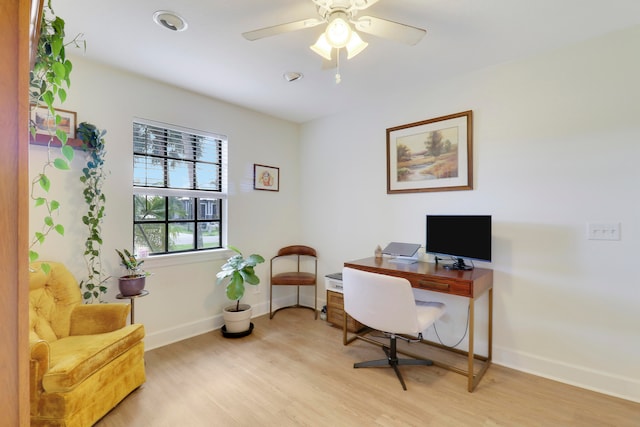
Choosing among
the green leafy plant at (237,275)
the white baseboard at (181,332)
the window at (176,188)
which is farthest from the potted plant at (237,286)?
the window at (176,188)

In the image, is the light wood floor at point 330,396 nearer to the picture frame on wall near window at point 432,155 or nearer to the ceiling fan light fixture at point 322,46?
the picture frame on wall near window at point 432,155

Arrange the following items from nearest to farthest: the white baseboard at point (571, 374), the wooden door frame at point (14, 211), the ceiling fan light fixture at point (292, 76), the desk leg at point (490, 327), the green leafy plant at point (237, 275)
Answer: the wooden door frame at point (14, 211)
the white baseboard at point (571, 374)
the desk leg at point (490, 327)
the ceiling fan light fixture at point (292, 76)
the green leafy plant at point (237, 275)

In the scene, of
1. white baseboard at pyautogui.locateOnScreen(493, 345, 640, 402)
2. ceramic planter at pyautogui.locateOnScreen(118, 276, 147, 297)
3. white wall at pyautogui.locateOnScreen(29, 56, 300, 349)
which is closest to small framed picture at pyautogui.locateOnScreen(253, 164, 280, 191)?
white wall at pyautogui.locateOnScreen(29, 56, 300, 349)

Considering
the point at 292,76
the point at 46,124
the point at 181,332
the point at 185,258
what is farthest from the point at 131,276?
the point at 292,76

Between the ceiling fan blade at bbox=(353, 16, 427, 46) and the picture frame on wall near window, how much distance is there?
131cm

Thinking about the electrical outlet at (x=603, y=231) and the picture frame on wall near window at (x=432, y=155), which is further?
the picture frame on wall near window at (x=432, y=155)

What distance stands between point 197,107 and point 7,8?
2.88 m

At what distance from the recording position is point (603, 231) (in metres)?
2.11

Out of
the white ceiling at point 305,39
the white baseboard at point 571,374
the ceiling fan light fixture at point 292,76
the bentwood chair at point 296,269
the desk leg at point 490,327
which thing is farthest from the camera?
the bentwood chair at point 296,269

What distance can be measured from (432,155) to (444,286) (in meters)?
1.33

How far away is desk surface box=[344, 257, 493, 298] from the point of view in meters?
2.15

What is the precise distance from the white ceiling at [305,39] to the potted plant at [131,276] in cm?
168

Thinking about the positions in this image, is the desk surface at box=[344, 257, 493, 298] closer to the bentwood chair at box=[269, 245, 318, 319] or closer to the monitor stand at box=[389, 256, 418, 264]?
the monitor stand at box=[389, 256, 418, 264]

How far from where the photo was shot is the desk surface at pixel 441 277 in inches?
84.8
